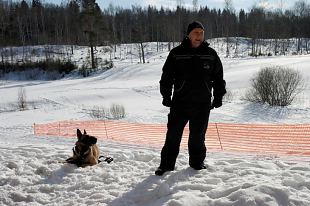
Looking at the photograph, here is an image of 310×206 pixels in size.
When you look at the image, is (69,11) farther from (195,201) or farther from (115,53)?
(195,201)

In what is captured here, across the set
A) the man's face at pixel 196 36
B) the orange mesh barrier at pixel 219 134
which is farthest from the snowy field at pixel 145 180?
the orange mesh barrier at pixel 219 134

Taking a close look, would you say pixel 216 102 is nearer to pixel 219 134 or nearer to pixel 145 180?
pixel 145 180

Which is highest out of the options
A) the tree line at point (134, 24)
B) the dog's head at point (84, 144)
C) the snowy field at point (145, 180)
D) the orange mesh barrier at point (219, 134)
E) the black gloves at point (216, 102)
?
the tree line at point (134, 24)

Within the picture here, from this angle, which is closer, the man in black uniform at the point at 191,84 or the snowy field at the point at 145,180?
the snowy field at the point at 145,180

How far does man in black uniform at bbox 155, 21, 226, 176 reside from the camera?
191 inches

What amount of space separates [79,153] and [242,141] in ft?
16.5

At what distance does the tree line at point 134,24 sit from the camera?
61.2 meters

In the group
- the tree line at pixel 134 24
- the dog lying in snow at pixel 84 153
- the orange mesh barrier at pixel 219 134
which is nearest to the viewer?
the dog lying in snow at pixel 84 153

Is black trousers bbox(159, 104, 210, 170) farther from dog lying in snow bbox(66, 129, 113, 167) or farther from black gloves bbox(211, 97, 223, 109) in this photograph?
dog lying in snow bbox(66, 129, 113, 167)

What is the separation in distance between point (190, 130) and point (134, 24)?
233 ft

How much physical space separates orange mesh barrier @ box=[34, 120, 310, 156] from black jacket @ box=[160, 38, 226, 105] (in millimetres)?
3478

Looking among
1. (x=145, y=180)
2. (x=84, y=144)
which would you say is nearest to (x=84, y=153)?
(x=84, y=144)

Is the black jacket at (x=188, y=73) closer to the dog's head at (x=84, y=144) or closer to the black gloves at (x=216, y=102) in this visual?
the black gloves at (x=216, y=102)

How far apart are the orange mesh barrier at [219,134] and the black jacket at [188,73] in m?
3.48
